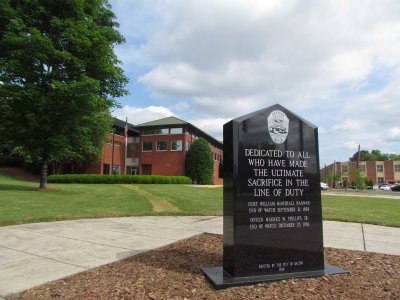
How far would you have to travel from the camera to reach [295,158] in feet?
16.2

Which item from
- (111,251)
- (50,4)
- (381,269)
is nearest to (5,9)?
(50,4)

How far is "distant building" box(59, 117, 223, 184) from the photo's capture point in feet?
164

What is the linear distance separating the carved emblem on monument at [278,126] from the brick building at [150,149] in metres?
45.1

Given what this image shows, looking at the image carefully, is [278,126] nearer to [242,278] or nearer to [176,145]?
[242,278]

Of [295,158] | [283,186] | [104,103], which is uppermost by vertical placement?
[104,103]

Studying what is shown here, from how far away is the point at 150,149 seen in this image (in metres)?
52.6

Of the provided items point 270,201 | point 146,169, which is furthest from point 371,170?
point 270,201

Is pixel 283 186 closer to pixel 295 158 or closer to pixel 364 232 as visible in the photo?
pixel 295 158

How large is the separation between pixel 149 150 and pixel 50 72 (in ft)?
113

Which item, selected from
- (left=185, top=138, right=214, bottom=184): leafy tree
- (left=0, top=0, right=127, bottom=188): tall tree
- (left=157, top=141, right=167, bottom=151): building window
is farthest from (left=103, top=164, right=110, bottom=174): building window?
(left=0, top=0, right=127, bottom=188): tall tree

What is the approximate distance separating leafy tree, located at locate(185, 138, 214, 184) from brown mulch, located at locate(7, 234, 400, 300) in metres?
44.0

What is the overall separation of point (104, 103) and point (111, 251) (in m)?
14.8

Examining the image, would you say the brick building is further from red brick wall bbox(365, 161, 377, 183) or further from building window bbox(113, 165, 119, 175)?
red brick wall bbox(365, 161, 377, 183)

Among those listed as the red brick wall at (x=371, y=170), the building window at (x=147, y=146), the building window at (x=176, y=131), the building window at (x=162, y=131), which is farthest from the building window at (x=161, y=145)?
the red brick wall at (x=371, y=170)
